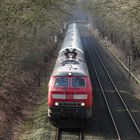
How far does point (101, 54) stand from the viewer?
169ft

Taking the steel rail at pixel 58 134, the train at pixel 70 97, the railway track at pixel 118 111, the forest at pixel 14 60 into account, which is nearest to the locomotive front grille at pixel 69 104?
the train at pixel 70 97

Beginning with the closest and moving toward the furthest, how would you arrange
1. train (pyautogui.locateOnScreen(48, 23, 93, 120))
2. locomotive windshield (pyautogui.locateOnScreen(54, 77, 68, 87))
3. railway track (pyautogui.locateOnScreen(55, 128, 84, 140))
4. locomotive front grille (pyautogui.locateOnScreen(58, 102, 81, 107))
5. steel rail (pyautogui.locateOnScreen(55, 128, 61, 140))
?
steel rail (pyautogui.locateOnScreen(55, 128, 61, 140))
railway track (pyautogui.locateOnScreen(55, 128, 84, 140))
train (pyautogui.locateOnScreen(48, 23, 93, 120))
locomotive front grille (pyautogui.locateOnScreen(58, 102, 81, 107))
locomotive windshield (pyautogui.locateOnScreen(54, 77, 68, 87))

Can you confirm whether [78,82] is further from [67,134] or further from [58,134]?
[58,134]

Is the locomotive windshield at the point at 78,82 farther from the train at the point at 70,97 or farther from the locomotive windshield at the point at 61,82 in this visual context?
Result: the locomotive windshield at the point at 61,82

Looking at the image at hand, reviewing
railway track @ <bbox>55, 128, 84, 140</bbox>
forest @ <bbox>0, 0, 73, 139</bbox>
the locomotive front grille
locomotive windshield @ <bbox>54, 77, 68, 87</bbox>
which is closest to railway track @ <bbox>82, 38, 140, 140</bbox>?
railway track @ <bbox>55, 128, 84, 140</bbox>

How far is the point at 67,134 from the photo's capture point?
1866 cm

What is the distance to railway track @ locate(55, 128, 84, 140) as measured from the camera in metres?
18.2

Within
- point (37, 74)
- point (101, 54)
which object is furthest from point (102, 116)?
point (101, 54)

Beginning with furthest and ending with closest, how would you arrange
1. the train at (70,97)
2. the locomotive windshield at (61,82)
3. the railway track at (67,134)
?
the locomotive windshield at (61,82)
the train at (70,97)
the railway track at (67,134)

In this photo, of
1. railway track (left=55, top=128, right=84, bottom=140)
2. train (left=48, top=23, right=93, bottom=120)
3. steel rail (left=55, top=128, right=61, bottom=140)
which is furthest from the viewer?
train (left=48, top=23, right=93, bottom=120)

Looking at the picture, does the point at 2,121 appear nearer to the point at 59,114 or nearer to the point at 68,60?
A: the point at 59,114

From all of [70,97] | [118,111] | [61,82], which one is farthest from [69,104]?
[118,111]

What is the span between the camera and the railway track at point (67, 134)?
18.2 m

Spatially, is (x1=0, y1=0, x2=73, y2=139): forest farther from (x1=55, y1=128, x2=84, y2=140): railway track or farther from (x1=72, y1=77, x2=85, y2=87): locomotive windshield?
(x1=72, y1=77, x2=85, y2=87): locomotive windshield
